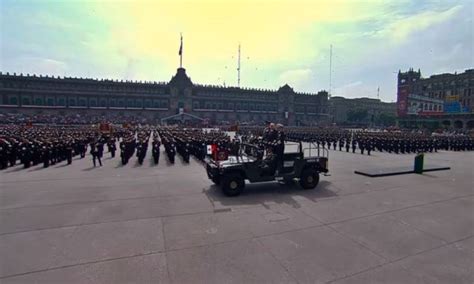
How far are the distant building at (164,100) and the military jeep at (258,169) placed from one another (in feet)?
296

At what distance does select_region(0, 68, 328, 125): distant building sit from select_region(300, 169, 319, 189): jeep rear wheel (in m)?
90.4

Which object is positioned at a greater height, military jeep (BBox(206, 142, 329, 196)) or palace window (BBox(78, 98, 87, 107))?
palace window (BBox(78, 98, 87, 107))

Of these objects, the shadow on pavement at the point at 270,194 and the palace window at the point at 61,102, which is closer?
the shadow on pavement at the point at 270,194

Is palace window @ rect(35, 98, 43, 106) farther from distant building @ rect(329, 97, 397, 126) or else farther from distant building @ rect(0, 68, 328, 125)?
distant building @ rect(329, 97, 397, 126)

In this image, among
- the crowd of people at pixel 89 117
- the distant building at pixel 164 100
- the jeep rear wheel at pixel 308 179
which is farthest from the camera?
the distant building at pixel 164 100

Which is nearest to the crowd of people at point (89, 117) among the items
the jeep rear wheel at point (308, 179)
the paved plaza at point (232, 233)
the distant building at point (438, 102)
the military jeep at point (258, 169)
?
the military jeep at point (258, 169)

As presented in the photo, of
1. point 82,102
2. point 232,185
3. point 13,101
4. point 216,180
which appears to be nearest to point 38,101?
point 13,101

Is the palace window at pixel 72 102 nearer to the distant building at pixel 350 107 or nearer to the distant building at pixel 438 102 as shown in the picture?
the distant building at pixel 438 102

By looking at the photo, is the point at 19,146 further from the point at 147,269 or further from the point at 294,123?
the point at 294,123

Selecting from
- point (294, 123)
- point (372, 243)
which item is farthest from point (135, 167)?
point (294, 123)

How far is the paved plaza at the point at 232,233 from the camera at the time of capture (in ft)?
14.5

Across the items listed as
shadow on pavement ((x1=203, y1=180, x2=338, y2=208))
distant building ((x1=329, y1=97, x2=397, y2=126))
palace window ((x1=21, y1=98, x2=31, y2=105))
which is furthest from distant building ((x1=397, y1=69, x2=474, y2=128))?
palace window ((x1=21, y1=98, x2=31, y2=105))

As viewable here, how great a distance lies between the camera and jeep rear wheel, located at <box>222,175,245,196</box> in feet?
29.6

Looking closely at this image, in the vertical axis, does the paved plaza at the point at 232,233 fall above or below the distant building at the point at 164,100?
below
